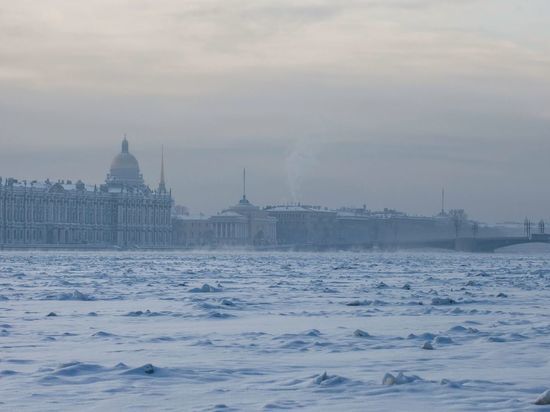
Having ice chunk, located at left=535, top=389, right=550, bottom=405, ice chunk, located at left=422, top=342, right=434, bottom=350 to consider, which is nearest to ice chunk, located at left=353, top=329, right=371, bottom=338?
ice chunk, located at left=422, top=342, right=434, bottom=350

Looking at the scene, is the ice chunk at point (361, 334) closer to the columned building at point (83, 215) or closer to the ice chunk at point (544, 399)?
the ice chunk at point (544, 399)

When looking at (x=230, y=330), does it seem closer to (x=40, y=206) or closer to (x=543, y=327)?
(x=543, y=327)

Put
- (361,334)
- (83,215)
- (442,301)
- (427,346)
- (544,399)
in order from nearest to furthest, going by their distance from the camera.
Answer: (544,399) → (427,346) → (361,334) → (442,301) → (83,215)

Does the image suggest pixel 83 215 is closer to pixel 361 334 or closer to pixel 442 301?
pixel 442 301

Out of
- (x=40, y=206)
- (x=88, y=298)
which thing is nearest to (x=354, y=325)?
(x=88, y=298)

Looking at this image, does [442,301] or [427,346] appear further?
[442,301]

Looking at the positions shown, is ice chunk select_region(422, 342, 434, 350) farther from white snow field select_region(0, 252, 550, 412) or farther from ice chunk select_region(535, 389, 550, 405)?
ice chunk select_region(535, 389, 550, 405)

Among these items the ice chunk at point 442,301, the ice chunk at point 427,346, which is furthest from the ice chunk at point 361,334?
the ice chunk at point 442,301

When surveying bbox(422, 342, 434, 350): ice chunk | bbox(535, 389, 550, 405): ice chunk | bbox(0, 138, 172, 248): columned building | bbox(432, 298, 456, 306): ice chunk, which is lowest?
bbox(535, 389, 550, 405): ice chunk

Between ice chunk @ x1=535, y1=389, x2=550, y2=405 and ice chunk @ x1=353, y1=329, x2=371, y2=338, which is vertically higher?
ice chunk @ x1=353, y1=329, x2=371, y2=338

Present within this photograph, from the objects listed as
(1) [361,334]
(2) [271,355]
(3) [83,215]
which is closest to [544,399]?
(2) [271,355]
